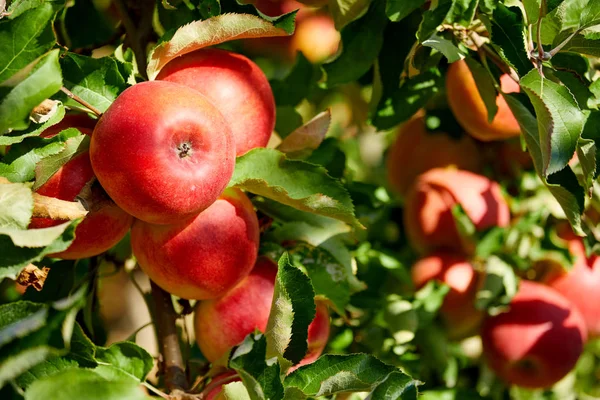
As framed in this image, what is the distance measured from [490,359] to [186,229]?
0.95 m

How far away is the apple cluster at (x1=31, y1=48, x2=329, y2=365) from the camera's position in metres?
0.82

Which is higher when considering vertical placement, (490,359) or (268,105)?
(268,105)

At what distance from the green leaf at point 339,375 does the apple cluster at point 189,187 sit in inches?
7.6

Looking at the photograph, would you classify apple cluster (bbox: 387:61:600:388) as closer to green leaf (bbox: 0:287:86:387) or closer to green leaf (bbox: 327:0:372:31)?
green leaf (bbox: 327:0:372:31)

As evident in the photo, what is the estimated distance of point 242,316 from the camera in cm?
103

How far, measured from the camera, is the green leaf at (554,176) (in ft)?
3.16

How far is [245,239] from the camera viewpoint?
959 millimetres

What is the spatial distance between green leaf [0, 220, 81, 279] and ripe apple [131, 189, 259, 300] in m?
0.23

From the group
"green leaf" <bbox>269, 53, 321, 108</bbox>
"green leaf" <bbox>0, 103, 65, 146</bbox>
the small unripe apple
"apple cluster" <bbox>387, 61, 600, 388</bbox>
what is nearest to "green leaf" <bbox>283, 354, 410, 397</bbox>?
"green leaf" <bbox>0, 103, 65, 146</bbox>

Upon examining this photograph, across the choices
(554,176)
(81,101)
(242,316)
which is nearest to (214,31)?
(81,101)

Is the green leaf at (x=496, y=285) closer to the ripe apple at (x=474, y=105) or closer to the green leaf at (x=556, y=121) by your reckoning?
the ripe apple at (x=474, y=105)

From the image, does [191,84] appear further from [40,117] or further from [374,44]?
[374,44]

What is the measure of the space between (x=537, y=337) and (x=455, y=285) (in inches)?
8.1

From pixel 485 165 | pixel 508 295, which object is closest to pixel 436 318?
pixel 508 295
